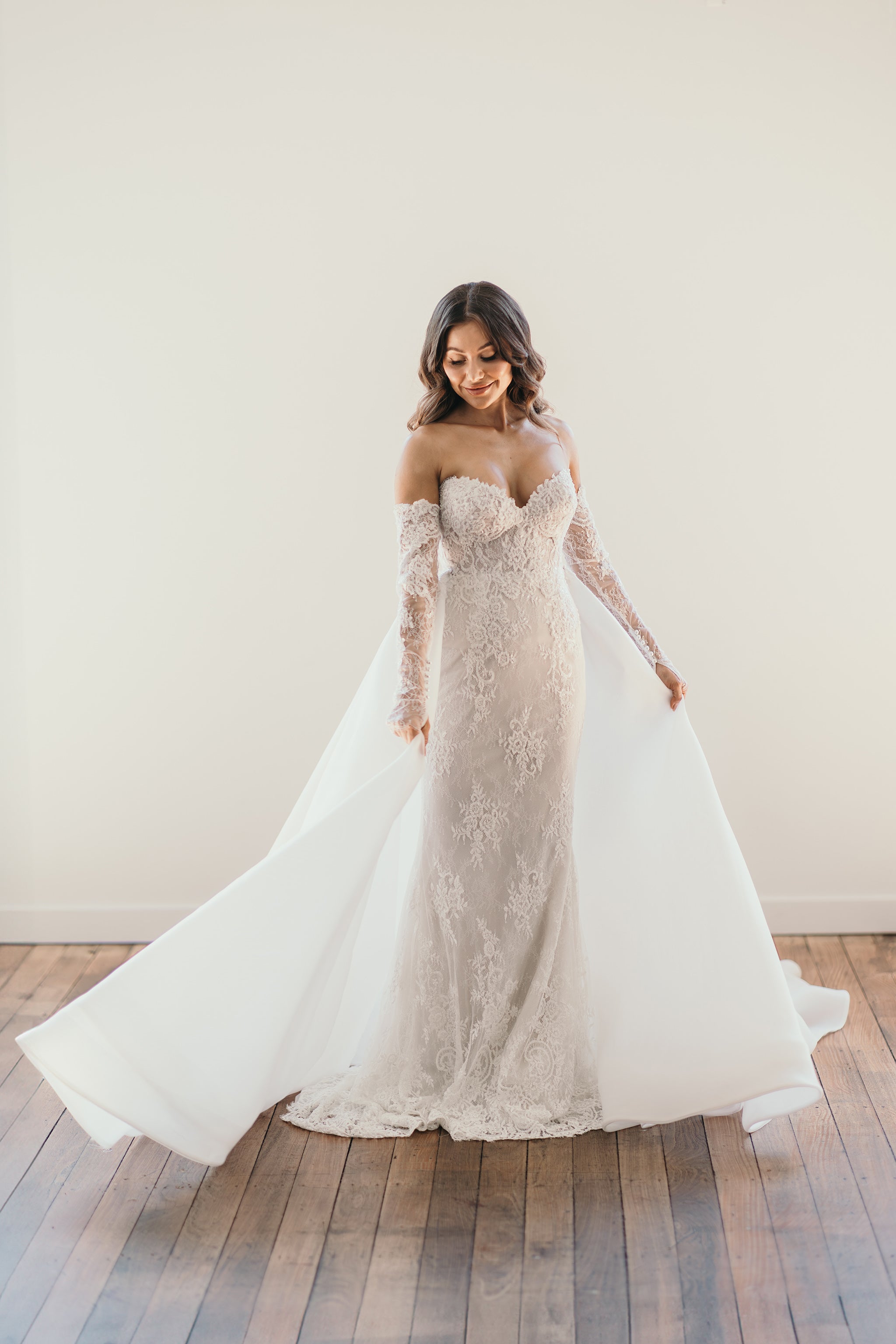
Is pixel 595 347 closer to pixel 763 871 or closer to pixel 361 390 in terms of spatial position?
pixel 361 390

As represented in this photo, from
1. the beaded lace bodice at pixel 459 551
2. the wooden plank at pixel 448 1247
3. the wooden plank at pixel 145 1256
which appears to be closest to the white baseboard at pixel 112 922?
the wooden plank at pixel 145 1256

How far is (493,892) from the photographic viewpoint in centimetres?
295

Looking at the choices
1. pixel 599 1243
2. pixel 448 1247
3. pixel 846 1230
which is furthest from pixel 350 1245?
pixel 846 1230

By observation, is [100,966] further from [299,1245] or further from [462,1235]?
[462,1235]

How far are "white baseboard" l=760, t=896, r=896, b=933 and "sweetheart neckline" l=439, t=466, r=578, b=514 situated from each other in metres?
1.97

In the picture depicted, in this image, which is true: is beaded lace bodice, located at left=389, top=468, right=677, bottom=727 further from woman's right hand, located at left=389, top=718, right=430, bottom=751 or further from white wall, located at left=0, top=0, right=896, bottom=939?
white wall, located at left=0, top=0, right=896, bottom=939

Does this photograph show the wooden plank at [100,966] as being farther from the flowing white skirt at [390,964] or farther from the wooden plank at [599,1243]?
the wooden plank at [599,1243]

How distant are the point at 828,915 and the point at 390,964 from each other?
68.7 inches

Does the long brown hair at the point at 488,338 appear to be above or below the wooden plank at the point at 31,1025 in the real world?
above

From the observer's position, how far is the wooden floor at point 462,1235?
85.7 inches

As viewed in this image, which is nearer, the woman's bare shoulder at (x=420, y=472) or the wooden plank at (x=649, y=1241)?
the wooden plank at (x=649, y=1241)

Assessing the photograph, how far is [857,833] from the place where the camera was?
4109 millimetres

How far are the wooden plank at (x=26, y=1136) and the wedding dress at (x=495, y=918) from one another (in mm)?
232

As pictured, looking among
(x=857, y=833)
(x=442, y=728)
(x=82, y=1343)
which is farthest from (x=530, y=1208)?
(x=857, y=833)
